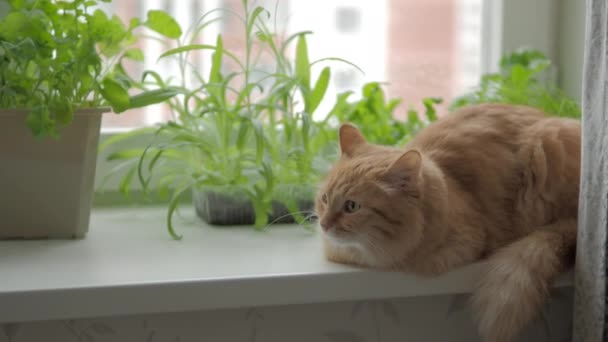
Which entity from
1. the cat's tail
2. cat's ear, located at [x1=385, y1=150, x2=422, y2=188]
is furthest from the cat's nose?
the cat's tail

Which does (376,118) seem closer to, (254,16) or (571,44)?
(254,16)

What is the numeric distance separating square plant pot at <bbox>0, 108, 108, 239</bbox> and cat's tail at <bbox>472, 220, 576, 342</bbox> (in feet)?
2.13

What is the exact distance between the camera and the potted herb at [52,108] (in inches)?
41.3

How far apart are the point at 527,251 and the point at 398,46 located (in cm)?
77

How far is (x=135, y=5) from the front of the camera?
4.91ft

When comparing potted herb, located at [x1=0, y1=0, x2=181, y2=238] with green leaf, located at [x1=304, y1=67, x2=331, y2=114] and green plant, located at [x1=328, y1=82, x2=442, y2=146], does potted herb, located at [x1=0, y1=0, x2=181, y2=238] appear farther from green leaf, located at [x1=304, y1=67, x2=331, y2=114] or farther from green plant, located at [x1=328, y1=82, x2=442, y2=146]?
A: green plant, located at [x1=328, y1=82, x2=442, y2=146]

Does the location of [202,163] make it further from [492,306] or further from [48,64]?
[492,306]

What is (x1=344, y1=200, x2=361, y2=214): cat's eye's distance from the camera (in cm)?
99

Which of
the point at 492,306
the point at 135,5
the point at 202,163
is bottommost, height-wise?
the point at 492,306

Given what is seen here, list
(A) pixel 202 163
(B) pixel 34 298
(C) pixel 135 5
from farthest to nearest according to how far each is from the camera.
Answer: (C) pixel 135 5 → (A) pixel 202 163 → (B) pixel 34 298

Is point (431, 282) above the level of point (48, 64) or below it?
below

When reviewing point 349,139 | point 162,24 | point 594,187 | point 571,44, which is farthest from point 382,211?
point 571,44

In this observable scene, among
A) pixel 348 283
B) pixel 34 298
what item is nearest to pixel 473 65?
pixel 348 283

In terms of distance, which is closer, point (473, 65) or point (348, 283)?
point (348, 283)
